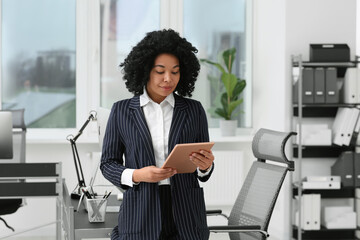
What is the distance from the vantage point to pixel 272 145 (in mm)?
3109

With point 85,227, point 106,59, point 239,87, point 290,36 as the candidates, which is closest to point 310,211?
point 239,87

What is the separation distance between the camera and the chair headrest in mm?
3027

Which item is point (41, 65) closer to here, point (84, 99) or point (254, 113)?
point (84, 99)

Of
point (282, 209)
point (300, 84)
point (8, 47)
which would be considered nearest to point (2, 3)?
point (8, 47)

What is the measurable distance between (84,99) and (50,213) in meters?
1.08

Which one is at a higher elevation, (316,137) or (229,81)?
(229,81)

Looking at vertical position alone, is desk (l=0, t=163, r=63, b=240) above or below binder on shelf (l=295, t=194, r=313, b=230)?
above

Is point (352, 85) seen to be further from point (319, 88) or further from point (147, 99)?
point (147, 99)

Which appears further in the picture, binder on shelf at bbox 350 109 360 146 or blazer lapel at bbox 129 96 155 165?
binder on shelf at bbox 350 109 360 146

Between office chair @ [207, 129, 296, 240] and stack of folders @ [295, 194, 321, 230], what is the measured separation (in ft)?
6.55

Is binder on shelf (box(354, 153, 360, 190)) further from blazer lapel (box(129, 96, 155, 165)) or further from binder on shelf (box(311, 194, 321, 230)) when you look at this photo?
blazer lapel (box(129, 96, 155, 165))

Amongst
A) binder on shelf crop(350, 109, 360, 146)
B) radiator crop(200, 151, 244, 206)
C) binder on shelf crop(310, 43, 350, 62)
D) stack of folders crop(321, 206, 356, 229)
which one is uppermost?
binder on shelf crop(310, 43, 350, 62)

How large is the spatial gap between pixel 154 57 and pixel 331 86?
3.26m

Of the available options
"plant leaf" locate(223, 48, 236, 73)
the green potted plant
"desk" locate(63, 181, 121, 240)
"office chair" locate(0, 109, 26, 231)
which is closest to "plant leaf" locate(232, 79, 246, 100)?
the green potted plant
